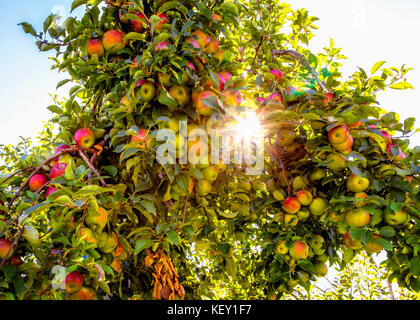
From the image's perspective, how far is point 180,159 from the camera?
1178 millimetres

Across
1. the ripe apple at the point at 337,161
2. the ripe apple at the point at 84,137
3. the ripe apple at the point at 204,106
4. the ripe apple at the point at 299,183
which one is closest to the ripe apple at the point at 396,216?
the ripe apple at the point at 337,161

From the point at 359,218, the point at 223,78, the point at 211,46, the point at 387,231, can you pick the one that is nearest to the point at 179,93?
the point at 223,78

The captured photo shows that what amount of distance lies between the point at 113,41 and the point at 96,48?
0.09 meters

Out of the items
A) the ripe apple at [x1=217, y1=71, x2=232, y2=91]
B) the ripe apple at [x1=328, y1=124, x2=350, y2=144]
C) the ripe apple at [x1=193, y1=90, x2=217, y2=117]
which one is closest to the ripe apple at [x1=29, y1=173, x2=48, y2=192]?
the ripe apple at [x1=193, y1=90, x2=217, y2=117]

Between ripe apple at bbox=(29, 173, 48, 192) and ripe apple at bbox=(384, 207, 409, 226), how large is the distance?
146 cm

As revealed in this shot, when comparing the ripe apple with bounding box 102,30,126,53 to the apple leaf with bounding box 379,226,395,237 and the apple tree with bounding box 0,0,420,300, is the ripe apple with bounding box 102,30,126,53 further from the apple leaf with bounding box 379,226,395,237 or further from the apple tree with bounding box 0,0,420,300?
the apple leaf with bounding box 379,226,395,237

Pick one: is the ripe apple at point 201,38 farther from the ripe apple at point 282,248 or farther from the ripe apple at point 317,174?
the ripe apple at point 282,248

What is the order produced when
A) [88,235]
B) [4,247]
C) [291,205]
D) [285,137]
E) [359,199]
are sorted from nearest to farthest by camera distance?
[4,247] → [88,235] → [359,199] → [291,205] → [285,137]

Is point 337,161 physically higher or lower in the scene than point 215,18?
lower

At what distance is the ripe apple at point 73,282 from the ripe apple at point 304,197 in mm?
1017

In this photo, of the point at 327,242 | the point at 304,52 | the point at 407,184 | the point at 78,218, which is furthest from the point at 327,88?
the point at 78,218

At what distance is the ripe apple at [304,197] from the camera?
1.44m

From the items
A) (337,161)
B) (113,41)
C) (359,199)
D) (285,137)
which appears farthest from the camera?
(285,137)

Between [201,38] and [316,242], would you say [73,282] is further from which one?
[316,242]
